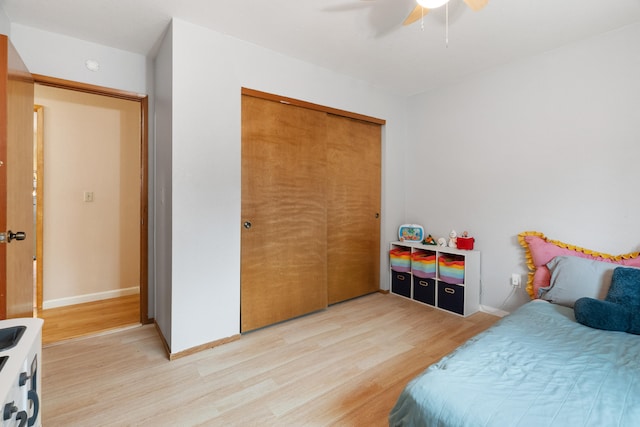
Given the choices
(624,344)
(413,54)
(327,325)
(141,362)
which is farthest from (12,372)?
(413,54)

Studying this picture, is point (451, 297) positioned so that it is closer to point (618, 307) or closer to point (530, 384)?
point (618, 307)

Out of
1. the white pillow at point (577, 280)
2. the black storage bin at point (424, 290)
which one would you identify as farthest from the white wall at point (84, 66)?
the white pillow at point (577, 280)

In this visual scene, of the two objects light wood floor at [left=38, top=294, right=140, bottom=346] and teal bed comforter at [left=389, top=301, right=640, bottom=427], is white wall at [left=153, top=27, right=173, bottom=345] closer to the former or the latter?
light wood floor at [left=38, top=294, right=140, bottom=346]

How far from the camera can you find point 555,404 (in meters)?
1.06

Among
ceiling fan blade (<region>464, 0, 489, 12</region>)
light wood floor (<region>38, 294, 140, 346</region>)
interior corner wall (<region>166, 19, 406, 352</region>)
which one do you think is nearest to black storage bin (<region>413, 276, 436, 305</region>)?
interior corner wall (<region>166, 19, 406, 352</region>)

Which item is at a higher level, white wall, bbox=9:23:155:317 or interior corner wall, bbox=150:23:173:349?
white wall, bbox=9:23:155:317

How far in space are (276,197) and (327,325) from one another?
1.24 metres

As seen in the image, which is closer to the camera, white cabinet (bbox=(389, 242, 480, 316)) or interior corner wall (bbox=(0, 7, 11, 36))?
interior corner wall (bbox=(0, 7, 11, 36))

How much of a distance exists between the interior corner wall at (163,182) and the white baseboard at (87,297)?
119 centimetres

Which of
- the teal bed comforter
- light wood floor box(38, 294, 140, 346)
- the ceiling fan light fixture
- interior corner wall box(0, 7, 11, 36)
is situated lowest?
light wood floor box(38, 294, 140, 346)

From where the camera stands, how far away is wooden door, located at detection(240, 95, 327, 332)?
2469 mm

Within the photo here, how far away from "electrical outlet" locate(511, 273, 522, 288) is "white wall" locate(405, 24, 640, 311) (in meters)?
0.05

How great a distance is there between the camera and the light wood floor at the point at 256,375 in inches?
61.5

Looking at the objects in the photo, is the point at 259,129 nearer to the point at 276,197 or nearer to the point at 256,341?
the point at 276,197
